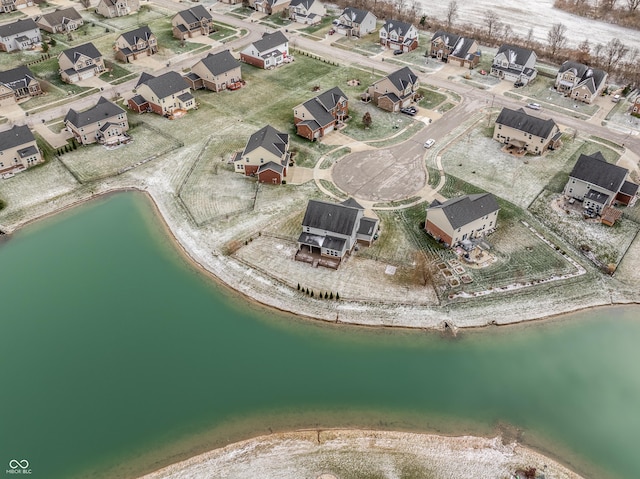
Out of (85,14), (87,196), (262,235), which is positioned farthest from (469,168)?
(85,14)

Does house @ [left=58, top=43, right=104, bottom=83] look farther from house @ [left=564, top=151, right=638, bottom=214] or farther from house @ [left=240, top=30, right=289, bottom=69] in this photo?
house @ [left=564, top=151, right=638, bottom=214]

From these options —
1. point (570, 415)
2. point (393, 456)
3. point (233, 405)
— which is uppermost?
point (570, 415)

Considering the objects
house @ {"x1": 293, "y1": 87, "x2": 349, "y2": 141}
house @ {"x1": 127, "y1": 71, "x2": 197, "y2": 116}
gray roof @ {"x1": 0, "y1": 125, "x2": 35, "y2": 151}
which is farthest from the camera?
→ house @ {"x1": 127, "y1": 71, "x2": 197, "y2": 116}

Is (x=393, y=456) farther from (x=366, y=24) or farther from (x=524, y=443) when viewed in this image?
(x=366, y=24)

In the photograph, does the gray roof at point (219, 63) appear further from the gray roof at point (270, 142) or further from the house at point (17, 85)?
the house at point (17, 85)

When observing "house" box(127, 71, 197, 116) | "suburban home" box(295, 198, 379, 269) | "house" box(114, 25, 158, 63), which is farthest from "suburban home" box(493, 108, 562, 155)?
"house" box(114, 25, 158, 63)

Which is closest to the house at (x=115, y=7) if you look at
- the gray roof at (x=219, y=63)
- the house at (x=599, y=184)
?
the gray roof at (x=219, y=63)

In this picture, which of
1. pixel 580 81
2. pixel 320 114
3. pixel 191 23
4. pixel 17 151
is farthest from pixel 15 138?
pixel 580 81
